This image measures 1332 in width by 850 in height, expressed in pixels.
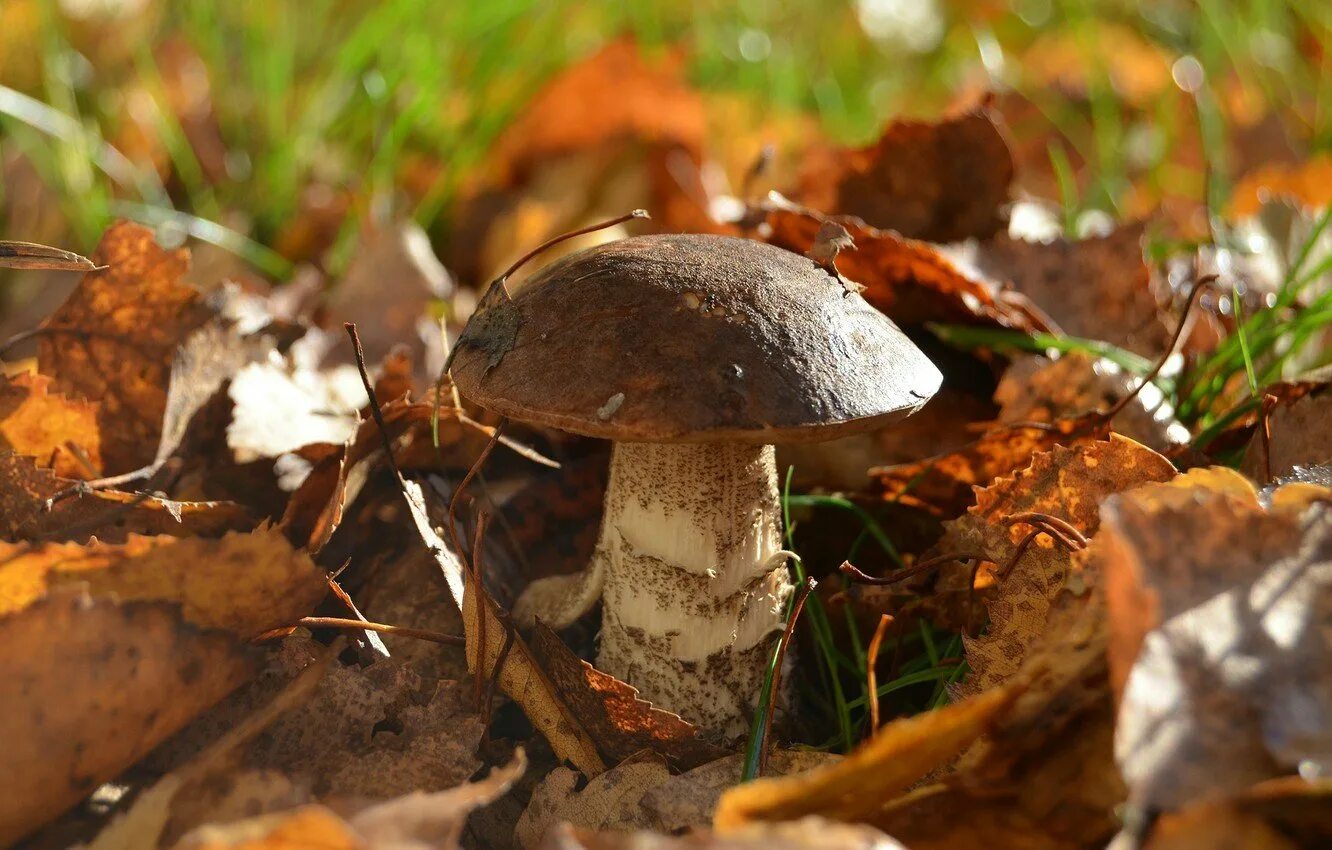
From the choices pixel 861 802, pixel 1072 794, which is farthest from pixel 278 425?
pixel 1072 794

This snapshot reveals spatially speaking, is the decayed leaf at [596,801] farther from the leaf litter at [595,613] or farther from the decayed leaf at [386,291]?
the decayed leaf at [386,291]

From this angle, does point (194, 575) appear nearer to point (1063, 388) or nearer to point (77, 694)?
point (77, 694)

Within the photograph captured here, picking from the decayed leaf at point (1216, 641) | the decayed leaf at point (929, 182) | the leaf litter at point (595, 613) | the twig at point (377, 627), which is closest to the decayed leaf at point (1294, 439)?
the leaf litter at point (595, 613)

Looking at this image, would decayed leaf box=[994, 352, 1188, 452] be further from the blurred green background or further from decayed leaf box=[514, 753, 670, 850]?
decayed leaf box=[514, 753, 670, 850]

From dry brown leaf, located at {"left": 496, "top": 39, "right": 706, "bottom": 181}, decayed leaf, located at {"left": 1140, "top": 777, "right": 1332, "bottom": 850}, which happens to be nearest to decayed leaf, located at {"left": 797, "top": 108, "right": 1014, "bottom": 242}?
dry brown leaf, located at {"left": 496, "top": 39, "right": 706, "bottom": 181}

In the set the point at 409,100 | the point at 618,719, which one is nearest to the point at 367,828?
the point at 618,719
